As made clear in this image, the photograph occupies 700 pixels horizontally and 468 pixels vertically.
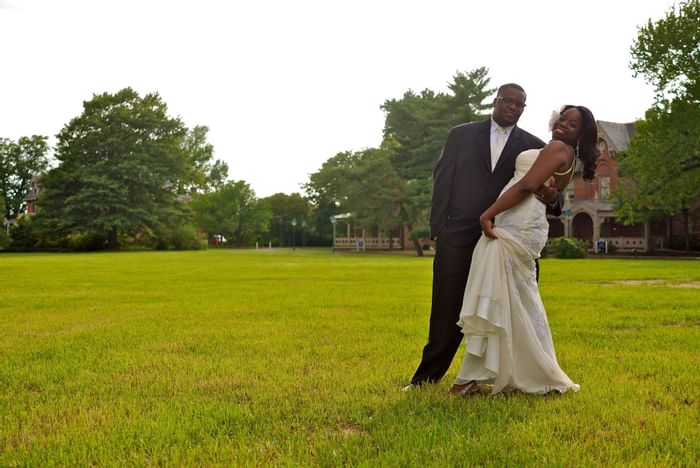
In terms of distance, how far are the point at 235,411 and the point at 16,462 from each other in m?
1.28

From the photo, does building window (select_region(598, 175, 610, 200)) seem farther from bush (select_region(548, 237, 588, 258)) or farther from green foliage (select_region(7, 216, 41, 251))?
green foliage (select_region(7, 216, 41, 251))

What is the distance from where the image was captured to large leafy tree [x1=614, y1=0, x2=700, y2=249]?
30.8m

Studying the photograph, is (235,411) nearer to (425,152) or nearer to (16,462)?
(16,462)

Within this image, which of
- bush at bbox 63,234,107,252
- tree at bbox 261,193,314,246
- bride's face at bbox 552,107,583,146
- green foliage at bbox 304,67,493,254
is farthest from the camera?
tree at bbox 261,193,314,246

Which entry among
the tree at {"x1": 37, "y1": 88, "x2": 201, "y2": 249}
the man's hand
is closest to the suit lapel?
the man's hand

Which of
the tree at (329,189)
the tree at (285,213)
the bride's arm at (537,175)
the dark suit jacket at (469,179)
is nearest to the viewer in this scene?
the bride's arm at (537,175)

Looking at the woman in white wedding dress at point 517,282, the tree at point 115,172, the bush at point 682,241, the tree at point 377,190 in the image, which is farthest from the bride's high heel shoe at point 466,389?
the tree at point 115,172

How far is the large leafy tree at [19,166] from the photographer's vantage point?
82.1m

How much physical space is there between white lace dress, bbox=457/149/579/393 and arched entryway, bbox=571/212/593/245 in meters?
46.6

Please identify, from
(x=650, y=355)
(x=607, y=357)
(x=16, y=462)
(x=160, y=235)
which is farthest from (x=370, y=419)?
(x=160, y=235)

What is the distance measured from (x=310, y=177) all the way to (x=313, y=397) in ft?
168

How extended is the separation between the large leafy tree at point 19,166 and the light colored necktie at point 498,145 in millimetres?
90100

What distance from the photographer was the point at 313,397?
432 centimetres

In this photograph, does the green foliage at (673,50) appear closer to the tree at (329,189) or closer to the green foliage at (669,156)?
the green foliage at (669,156)
